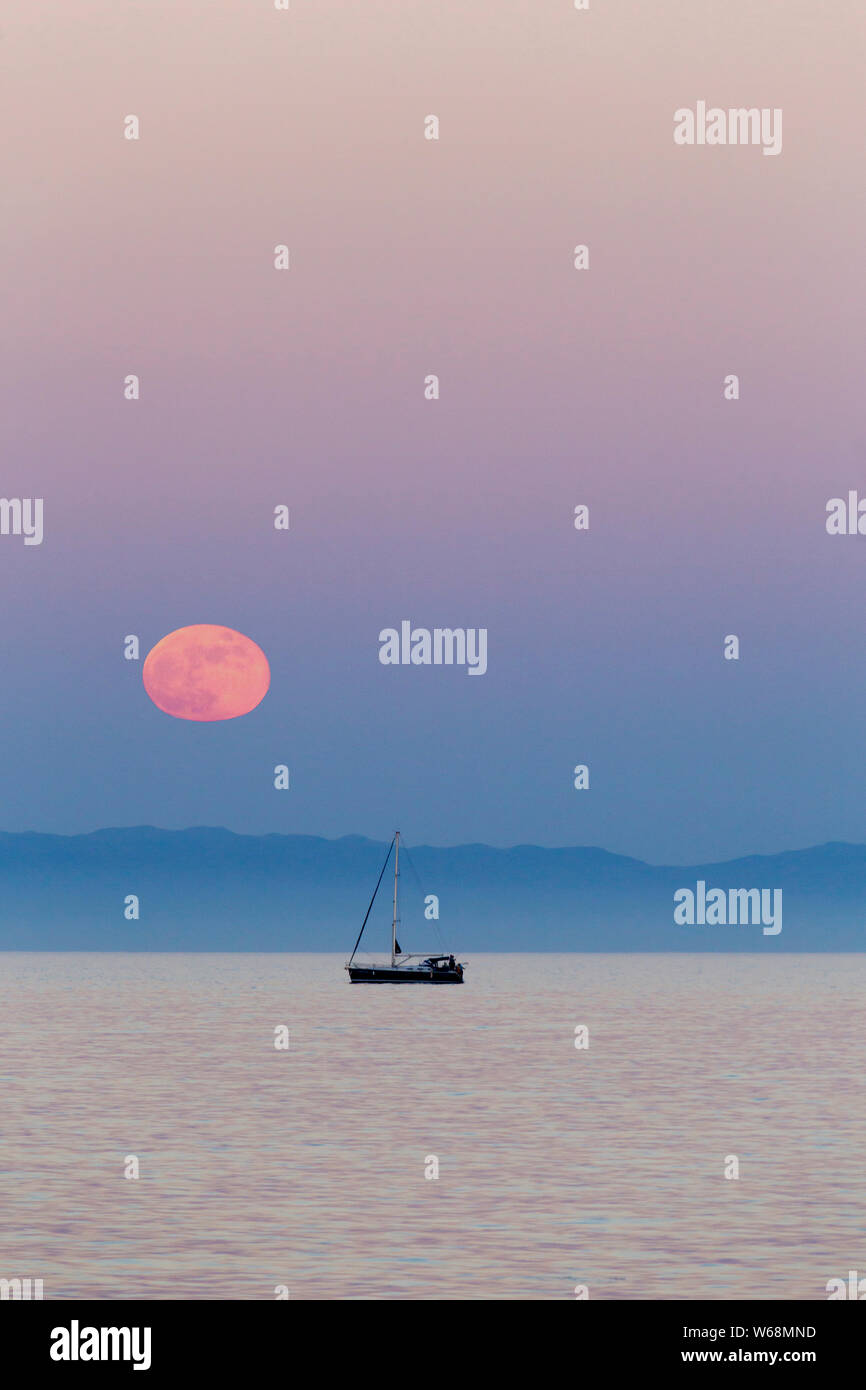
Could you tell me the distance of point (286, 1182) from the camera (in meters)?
50.5

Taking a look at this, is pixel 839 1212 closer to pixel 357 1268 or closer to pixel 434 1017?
pixel 357 1268

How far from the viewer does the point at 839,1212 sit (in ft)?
151

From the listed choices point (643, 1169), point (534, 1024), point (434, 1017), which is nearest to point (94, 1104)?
point (643, 1169)

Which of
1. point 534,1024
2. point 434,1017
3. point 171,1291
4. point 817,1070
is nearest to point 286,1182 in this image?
point 171,1291

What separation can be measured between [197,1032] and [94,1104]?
76966 millimetres

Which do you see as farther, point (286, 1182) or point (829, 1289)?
point (286, 1182)

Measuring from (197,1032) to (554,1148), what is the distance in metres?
97.9
